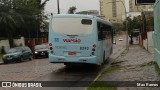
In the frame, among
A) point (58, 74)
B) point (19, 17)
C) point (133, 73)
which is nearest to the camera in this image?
point (133, 73)

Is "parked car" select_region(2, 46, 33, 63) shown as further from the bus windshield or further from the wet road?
the bus windshield

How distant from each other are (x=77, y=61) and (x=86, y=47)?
79cm

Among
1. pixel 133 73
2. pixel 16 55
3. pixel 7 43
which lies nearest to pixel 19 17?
pixel 7 43

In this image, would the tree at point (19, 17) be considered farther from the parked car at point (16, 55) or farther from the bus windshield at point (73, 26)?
the bus windshield at point (73, 26)

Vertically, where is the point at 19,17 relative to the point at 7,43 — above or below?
above

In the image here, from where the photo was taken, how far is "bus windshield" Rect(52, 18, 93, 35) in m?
18.4

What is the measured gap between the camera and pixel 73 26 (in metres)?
18.4

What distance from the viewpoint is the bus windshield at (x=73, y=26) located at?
18.4 metres

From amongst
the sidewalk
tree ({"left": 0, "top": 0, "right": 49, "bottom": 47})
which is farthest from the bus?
tree ({"left": 0, "top": 0, "right": 49, "bottom": 47})

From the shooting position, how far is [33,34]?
201 ft

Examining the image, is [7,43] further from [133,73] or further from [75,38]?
[133,73]

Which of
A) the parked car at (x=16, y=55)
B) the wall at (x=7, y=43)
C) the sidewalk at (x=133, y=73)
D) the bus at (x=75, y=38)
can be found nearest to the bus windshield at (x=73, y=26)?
the bus at (x=75, y=38)

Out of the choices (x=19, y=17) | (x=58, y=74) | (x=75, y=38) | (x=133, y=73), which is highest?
(x=19, y=17)

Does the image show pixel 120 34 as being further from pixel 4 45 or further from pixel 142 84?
pixel 142 84
